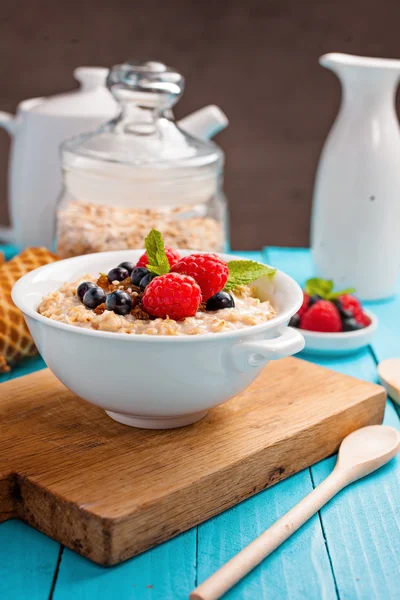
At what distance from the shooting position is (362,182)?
1838 mm

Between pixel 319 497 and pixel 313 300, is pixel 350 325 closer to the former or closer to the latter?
pixel 313 300

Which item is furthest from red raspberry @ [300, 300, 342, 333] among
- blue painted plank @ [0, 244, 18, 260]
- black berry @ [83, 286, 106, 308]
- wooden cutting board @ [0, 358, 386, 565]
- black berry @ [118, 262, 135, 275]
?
blue painted plank @ [0, 244, 18, 260]

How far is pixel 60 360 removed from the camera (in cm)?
104

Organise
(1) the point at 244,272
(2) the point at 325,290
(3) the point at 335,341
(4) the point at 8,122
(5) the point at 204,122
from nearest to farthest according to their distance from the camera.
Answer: (1) the point at 244,272, (3) the point at 335,341, (2) the point at 325,290, (5) the point at 204,122, (4) the point at 8,122

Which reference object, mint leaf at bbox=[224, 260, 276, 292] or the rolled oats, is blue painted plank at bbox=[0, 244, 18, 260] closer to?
the rolled oats

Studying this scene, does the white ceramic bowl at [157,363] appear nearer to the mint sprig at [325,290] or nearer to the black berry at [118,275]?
the black berry at [118,275]

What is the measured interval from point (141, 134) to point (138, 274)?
2.31 ft

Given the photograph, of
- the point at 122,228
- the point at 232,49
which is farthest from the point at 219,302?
the point at 232,49

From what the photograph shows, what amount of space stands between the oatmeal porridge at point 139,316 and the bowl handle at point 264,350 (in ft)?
0.15

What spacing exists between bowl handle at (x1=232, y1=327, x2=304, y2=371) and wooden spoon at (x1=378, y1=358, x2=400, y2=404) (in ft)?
1.37

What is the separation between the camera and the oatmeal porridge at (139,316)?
1019 millimetres

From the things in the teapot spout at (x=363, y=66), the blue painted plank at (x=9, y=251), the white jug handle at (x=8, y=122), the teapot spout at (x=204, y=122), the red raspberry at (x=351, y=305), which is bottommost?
the blue painted plank at (x=9, y=251)

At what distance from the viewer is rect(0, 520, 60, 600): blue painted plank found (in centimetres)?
86

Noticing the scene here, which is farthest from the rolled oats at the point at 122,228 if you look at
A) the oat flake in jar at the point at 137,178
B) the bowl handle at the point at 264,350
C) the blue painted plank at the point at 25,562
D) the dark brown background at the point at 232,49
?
the dark brown background at the point at 232,49
